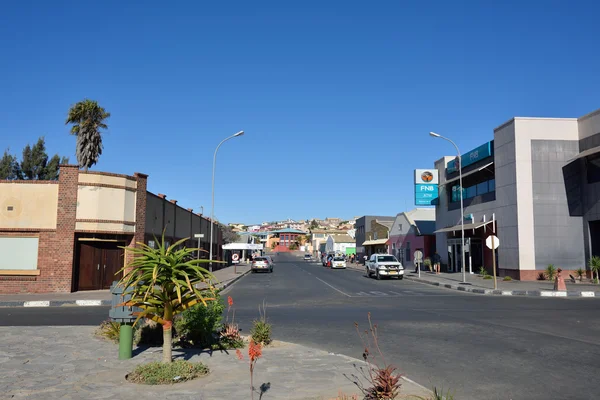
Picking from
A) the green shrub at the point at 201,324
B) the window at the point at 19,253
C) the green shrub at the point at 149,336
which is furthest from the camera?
the window at the point at 19,253

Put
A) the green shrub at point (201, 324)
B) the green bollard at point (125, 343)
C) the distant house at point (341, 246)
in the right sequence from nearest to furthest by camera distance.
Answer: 1. the green bollard at point (125, 343)
2. the green shrub at point (201, 324)
3. the distant house at point (341, 246)

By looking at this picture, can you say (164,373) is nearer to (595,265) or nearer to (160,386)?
(160,386)

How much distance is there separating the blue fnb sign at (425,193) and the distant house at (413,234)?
716cm

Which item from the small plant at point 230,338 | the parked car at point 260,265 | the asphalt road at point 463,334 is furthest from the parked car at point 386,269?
the small plant at point 230,338

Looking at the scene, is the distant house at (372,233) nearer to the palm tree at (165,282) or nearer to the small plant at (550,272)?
the small plant at (550,272)

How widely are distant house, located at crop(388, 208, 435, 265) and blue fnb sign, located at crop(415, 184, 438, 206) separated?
7162mm

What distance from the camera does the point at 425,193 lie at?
43.6 meters

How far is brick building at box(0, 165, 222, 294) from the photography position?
73.9ft

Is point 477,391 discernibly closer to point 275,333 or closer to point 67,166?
point 275,333

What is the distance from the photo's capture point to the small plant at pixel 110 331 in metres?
10.1

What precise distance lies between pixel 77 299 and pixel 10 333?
8897 mm

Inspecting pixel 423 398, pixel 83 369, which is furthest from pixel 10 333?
pixel 423 398

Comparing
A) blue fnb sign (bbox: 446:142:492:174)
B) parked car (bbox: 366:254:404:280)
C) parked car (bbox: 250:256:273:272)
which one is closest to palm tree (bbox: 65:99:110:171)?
parked car (bbox: 250:256:273:272)

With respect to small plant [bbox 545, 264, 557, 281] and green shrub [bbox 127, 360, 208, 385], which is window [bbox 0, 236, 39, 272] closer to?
green shrub [bbox 127, 360, 208, 385]
